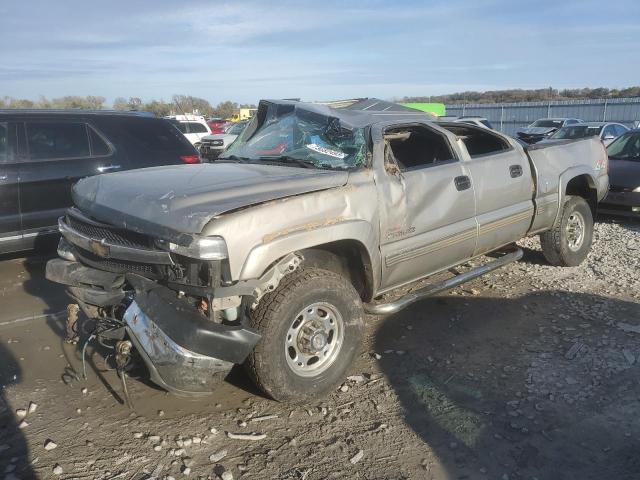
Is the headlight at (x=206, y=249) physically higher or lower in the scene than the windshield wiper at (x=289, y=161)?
lower

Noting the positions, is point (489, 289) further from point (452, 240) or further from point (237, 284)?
point (237, 284)

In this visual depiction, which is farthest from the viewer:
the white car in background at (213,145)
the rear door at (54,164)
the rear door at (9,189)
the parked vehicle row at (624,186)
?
the white car in background at (213,145)

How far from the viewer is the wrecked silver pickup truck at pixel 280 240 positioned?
2.85 m

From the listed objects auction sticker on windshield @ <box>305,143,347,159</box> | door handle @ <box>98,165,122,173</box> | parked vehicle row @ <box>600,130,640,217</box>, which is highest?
auction sticker on windshield @ <box>305,143,347,159</box>

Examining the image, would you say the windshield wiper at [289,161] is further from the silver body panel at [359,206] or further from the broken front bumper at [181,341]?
the broken front bumper at [181,341]

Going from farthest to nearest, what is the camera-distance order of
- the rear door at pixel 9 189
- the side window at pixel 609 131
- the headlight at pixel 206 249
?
the side window at pixel 609 131 < the rear door at pixel 9 189 < the headlight at pixel 206 249

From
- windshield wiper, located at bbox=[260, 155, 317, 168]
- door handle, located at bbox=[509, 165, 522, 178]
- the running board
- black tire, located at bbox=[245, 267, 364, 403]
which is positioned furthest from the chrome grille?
door handle, located at bbox=[509, 165, 522, 178]

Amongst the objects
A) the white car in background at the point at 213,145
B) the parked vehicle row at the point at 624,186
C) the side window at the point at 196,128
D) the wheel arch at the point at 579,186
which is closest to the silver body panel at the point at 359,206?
the wheel arch at the point at 579,186

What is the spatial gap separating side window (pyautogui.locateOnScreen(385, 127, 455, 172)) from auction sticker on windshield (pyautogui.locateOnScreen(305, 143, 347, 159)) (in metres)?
0.75

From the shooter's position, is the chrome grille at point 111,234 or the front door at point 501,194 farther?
the front door at point 501,194

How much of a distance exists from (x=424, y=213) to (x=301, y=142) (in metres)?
1.10

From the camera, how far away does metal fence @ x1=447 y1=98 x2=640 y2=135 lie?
2656 centimetres

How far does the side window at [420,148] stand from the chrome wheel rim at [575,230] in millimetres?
2031

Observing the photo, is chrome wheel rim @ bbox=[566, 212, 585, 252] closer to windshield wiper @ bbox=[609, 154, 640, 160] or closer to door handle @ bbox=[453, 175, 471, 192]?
door handle @ bbox=[453, 175, 471, 192]
